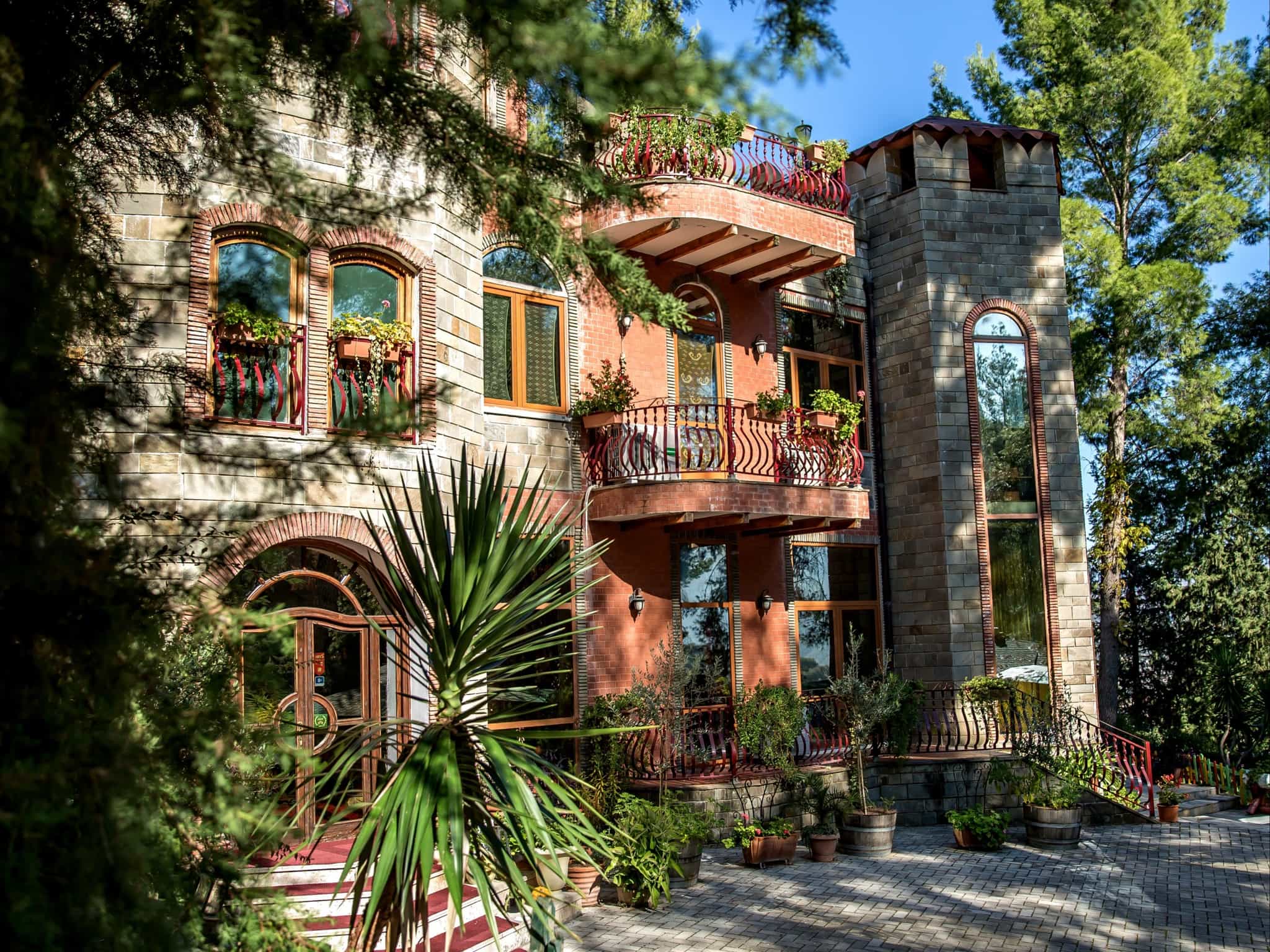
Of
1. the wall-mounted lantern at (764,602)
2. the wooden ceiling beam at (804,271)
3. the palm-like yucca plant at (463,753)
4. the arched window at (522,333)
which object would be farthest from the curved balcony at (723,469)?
the palm-like yucca plant at (463,753)

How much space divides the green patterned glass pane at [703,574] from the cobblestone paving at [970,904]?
11.6ft

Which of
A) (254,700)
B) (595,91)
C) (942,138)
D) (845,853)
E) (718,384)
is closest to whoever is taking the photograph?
(595,91)

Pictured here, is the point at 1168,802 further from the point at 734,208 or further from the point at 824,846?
the point at 734,208

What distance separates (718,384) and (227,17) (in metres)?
12.2

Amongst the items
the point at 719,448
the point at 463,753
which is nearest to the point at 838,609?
the point at 719,448

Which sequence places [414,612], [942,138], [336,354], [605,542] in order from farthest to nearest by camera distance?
[942,138]
[336,354]
[605,542]
[414,612]

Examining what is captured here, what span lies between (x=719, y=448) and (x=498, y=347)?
3.02m

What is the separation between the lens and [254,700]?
8.77 metres

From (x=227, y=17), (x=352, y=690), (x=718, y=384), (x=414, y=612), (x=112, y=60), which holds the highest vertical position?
(x=718, y=384)

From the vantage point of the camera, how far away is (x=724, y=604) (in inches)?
585

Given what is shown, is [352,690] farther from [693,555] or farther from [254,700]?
[693,555]

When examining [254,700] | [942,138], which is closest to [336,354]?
[254,700]

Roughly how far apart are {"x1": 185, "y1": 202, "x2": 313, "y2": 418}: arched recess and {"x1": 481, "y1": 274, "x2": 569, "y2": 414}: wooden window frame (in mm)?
3791

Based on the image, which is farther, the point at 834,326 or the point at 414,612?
the point at 834,326
